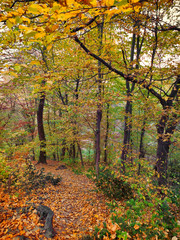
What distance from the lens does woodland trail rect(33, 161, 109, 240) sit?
348 cm

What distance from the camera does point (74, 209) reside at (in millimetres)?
4820

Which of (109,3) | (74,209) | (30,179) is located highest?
(109,3)

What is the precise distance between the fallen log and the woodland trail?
19cm

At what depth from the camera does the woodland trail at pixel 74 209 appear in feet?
11.4

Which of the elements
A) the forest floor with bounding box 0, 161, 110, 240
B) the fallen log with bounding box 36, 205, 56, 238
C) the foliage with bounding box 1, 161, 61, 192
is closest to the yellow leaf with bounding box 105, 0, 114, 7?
the forest floor with bounding box 0, 161, 110, 240

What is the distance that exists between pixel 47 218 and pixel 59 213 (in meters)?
1.32

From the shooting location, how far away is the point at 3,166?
409 centimetres

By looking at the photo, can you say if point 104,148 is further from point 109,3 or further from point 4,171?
point 109,3

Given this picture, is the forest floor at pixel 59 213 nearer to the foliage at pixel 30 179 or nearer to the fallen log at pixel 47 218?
the fallen log at pixel 47 218

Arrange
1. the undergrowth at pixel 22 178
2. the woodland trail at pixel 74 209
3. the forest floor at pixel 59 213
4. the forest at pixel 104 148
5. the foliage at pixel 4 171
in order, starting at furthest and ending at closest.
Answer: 1. the undergrowth at pixel 22 178
2. the foliage at pixel 4 171
3. the woodland trail at pixel 74 209
4. the forest floor at pixel 59 213
5. the forest at pixel 104 148

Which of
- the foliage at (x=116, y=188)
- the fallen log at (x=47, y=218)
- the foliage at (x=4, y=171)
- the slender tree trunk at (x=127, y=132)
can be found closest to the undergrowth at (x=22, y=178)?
the foliage at (x=4, y=171)

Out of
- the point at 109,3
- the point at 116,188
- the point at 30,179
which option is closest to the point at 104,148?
the point at 116,188

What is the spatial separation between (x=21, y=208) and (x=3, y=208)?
0.42m

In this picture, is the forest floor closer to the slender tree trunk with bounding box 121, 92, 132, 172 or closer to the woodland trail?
the woodland trail
